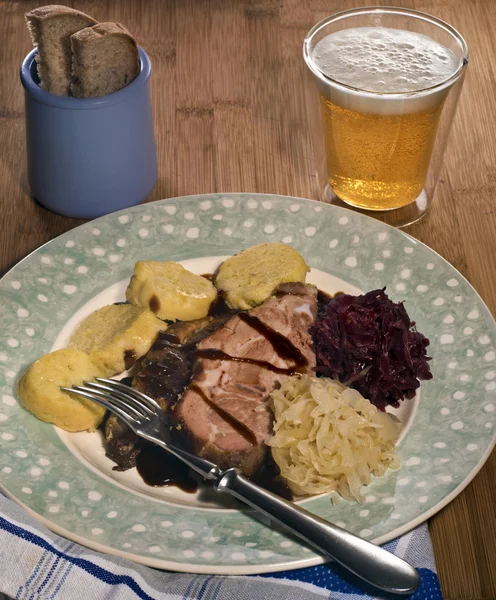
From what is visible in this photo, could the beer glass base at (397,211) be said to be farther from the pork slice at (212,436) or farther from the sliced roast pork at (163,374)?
the pork slice at (212,436)

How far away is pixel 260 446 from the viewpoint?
2189 mm

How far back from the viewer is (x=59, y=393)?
2262mm

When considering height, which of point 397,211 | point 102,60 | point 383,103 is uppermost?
point 102,60

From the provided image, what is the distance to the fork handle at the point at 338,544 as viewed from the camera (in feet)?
5.88

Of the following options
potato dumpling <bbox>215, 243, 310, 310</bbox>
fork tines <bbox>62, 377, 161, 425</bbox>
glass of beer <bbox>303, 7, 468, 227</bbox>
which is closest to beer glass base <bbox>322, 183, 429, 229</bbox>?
glass of beer <bbox>303, 7, 468, 227</bbox>

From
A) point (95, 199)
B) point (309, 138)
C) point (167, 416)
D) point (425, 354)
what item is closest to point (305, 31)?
point (309, 138)

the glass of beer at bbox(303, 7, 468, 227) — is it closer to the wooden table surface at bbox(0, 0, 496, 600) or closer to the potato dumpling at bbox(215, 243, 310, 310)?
the wooden table surface at bbox(0, 0, 496, 600)

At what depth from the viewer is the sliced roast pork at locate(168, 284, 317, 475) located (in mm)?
2215

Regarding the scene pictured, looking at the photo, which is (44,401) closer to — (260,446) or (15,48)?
(260,446)

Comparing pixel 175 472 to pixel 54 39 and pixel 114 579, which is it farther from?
pixel 54 39

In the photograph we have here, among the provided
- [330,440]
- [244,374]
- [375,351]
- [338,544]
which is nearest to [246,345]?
[244,374]

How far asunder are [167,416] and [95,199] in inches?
38.2

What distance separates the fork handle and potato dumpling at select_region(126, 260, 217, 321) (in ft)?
2.36

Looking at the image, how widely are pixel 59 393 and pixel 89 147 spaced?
910mm
